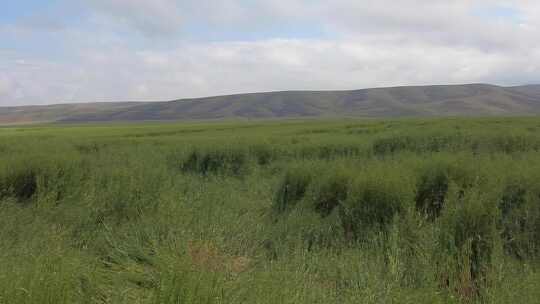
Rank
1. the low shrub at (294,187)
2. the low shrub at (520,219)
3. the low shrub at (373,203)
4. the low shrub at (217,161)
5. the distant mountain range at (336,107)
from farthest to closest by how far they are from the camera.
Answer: the distant mountain range at (336,107) → the low shrub at (217,161) → the low shrub at (294,187) → the low shrub at (373,203) → the low shrub at (520,219)

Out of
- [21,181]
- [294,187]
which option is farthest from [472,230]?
[21,181]

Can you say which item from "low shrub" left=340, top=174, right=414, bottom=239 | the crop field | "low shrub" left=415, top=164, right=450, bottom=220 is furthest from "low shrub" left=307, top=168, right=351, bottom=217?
"low shrub" left=415, top=164, right=450, bottom=220

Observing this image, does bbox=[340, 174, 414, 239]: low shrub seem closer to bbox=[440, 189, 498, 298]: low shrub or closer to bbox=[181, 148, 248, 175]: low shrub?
bbox=[440, 189, 498, 298]: low shrub

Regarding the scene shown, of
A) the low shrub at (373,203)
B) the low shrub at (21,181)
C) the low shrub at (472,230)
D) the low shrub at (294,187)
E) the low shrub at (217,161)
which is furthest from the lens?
the low shrub at (217,161)

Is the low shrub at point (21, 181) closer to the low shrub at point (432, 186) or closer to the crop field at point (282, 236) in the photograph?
the crop field at point (282, 236)

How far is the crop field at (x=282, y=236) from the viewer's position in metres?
3.28

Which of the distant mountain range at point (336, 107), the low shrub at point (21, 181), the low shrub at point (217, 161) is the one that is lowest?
the low shrub at point (217, 161)

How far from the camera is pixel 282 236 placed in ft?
18.2

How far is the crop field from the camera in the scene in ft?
10.8

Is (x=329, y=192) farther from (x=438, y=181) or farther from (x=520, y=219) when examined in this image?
(x=520, y=219)

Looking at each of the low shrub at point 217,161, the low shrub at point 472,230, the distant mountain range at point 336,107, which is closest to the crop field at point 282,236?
the low shrub at point 472,230

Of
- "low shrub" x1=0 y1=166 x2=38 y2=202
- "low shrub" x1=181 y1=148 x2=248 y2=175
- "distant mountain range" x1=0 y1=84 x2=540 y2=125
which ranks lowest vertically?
"low shrub" x1=181 y1=148 x2=248 y2=175

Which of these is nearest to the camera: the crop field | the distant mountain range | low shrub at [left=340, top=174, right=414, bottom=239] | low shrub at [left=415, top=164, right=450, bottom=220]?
the crop field

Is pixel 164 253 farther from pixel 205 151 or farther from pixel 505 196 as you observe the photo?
pixel 205 151
